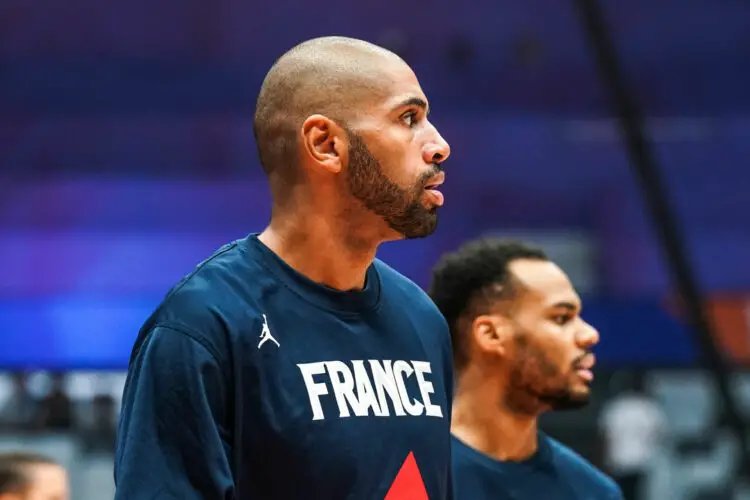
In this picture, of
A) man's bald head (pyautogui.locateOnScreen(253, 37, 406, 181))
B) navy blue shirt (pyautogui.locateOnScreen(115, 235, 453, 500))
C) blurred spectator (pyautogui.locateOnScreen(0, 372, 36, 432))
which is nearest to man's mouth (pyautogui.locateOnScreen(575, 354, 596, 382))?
navy blue shirt (pyautogui.locateOnScreen(115, 235, 453, 500))

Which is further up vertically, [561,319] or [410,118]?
[561,319]

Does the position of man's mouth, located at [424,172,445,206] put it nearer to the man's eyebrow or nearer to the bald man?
the bald man

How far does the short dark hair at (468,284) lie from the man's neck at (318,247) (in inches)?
50.9

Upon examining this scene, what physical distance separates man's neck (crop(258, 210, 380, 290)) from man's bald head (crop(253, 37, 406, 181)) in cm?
8

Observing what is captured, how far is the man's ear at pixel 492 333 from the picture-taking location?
319 centimetres

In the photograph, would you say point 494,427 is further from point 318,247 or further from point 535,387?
point 318,247

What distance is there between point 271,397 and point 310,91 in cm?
49

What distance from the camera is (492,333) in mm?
3211

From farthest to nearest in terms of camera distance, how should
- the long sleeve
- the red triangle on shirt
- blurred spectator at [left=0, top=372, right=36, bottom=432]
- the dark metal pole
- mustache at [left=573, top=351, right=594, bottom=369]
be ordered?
blurred spectator at [left=0, top=372, right=36, bottom=432]
the dark metal pole
mustache at [left=573, top=351, right=594, bottom=369]
the red triangle on shirt
the long sleeve

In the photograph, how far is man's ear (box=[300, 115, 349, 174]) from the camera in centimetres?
193

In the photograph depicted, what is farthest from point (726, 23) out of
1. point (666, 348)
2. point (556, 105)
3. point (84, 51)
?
point (84, 51)

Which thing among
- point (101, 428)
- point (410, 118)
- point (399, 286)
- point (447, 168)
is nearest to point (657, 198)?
point (399, 286)

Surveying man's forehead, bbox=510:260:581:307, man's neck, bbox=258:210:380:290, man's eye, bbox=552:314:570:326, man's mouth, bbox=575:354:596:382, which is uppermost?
man's forehead, bbox=510:260:581:307

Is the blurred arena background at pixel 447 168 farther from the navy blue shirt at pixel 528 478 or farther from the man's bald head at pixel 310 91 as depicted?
the man's bald head at pixel 310 91
